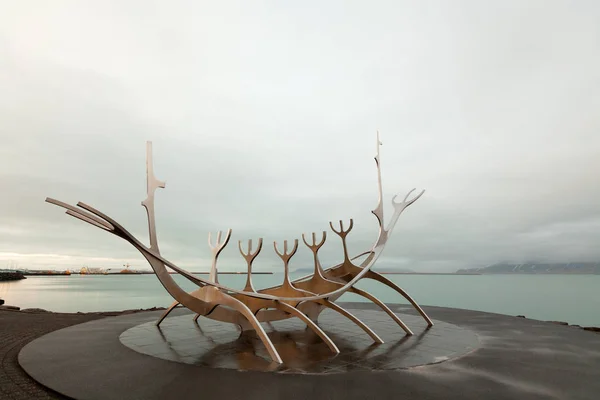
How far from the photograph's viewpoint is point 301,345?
383 inches

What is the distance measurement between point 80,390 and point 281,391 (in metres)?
3.40

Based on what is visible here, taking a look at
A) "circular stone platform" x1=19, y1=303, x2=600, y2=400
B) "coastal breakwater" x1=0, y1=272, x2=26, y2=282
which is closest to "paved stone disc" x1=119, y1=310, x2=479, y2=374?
"circular stone platform" x1=19, y1=303, x2=600, y2=400

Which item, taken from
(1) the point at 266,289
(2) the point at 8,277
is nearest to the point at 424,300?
(1) the point at 266,289

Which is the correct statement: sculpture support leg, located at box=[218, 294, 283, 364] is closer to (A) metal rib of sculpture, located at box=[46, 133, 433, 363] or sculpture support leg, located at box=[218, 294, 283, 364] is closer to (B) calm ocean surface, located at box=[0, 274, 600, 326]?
(A) metal rib of sculpture, located at box=[46, 133, 433, 363]

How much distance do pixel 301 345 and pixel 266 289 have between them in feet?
7.61

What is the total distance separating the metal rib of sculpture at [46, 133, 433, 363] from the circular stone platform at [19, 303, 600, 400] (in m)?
0.69

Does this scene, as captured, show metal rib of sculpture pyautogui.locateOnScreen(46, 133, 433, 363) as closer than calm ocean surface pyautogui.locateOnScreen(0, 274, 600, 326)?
Yes

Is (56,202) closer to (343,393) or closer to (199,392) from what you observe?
(199,392)

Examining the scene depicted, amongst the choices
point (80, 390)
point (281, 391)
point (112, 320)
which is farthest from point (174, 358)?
point (112, 320)

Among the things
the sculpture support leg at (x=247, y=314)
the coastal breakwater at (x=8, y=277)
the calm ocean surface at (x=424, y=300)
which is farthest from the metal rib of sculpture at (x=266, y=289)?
the coastal breakwater at (x=8, y=277)

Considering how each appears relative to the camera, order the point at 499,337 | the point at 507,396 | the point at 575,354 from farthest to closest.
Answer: the point at 499,337
the point at 575,354
the point at 507,396

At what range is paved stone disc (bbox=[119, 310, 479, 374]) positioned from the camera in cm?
777

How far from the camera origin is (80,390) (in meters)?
6.02

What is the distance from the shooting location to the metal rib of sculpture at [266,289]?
857 centimetres
